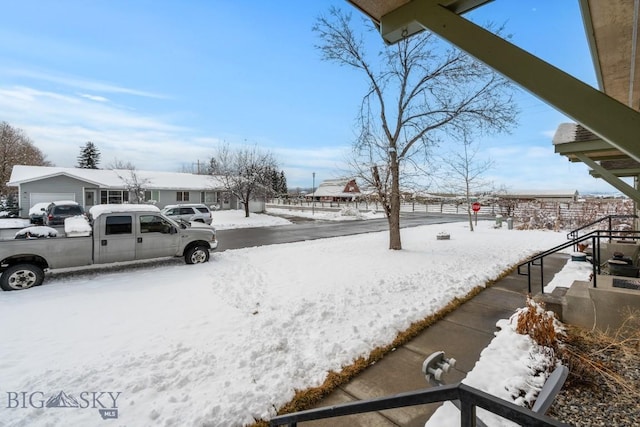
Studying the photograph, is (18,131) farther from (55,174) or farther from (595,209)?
(595,209)

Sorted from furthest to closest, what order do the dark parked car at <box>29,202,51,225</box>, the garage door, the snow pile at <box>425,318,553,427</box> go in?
the garage door < the dark parked car at <box>29,202,51,225</box> < the snow pile at <box>425,318,553,427</box>

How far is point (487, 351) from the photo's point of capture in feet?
13.0

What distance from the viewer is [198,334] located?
4547 millimetres

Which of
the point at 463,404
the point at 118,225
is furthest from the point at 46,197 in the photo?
the point at 463,404

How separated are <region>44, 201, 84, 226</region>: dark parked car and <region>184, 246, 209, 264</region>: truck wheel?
42.2 ft

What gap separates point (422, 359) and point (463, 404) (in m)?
3.36

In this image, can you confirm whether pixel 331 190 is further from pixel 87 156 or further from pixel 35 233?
pixel 35 233

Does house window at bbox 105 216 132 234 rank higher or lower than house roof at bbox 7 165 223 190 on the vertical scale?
lower

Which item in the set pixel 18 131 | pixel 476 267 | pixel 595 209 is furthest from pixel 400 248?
pixel 18 131

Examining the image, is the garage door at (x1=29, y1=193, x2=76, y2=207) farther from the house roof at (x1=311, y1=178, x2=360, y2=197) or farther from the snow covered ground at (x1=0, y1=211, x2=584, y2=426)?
the house roof at (x1=311, y1=178, x2=360, y2=197)

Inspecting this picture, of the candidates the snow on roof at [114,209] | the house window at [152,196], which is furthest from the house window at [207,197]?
the snow on roof at [114,209]

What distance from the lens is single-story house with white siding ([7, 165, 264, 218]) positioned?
24.0 meters

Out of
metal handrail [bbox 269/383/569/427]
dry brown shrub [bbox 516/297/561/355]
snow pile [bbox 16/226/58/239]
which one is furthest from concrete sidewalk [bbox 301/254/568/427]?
snow pile [bbox 16/226/58/239]

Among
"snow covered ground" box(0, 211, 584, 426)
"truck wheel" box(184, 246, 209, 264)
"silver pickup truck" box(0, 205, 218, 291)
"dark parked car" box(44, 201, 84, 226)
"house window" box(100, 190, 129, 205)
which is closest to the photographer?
"snow covered ground" box(0, 211, 584, 426)
